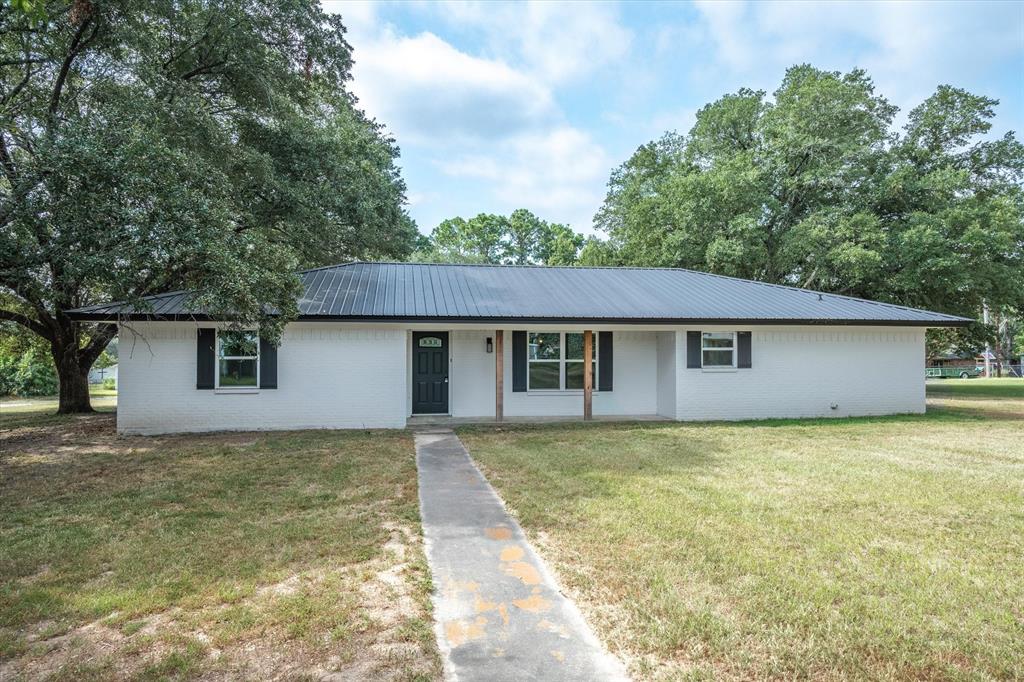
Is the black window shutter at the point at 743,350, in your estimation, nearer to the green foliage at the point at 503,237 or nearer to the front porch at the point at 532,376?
the front porch at the point at 532,376

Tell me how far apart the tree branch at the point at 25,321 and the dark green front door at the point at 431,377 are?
392 inches

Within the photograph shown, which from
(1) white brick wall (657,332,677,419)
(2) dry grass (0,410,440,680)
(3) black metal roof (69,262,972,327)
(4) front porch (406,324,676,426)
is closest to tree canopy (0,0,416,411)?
(3) black metal roof (69,262,972,327)

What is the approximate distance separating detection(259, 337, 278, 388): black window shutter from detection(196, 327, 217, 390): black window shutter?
3.15ft

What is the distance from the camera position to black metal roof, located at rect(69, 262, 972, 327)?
11.1m

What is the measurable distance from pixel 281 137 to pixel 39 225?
6653mm

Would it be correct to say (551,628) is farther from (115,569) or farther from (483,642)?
(115,569)

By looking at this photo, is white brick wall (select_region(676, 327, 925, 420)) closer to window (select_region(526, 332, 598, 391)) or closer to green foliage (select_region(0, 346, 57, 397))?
window (select_region(526, 332, 598, 391))

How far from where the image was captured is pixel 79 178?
723 cm

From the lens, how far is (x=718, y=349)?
42.4 feet

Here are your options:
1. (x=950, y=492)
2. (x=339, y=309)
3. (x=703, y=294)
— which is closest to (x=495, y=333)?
(x=339, y=309)

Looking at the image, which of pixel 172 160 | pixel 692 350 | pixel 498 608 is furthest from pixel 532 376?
pixel 498 608

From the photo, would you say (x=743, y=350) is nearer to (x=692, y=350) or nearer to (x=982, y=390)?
(x=692, y=350)

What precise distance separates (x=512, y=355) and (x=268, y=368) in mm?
5513

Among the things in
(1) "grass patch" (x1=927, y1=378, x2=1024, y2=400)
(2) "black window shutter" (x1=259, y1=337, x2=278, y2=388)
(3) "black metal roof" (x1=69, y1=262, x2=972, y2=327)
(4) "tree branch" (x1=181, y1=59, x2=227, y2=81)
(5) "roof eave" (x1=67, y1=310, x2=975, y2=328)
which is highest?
(4) "tree branch" (x1=181, y1=59, x2=227, y2=81)
